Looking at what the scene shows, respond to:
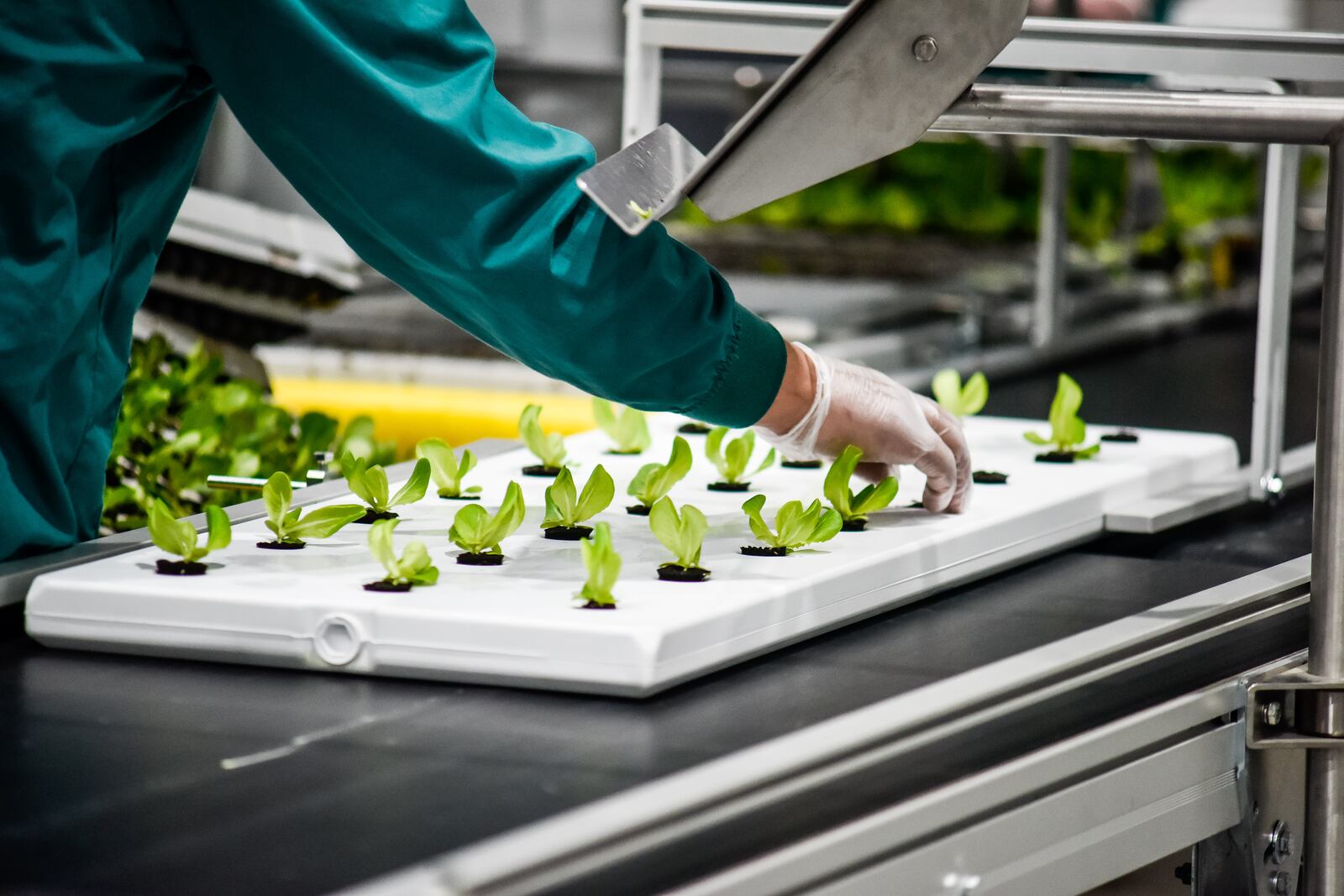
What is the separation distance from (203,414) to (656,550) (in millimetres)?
768

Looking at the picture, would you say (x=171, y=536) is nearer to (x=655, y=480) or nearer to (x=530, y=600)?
(x=530, y=600)

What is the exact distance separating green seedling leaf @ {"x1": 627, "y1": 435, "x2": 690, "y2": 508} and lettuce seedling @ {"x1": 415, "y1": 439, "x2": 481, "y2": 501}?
0.45 feet

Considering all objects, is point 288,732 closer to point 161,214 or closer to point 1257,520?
point 161,214

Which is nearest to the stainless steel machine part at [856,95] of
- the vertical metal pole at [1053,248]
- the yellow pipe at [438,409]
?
the yellow pipe at [438,409]

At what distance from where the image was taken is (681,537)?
3.37 feet

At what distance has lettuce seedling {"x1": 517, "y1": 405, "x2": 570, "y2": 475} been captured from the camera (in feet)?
4.61

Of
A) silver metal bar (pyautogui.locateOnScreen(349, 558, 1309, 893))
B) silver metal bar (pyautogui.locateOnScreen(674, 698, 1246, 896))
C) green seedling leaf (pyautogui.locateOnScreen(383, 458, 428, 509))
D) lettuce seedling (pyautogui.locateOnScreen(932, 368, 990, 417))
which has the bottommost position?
silver metal bar (pyautogui.locateOnScreen(674, 698, 1246, 896))

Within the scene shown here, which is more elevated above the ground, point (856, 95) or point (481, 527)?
point (856, 95)

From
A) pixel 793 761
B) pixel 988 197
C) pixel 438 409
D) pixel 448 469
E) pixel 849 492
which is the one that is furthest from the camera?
pixel 988 197

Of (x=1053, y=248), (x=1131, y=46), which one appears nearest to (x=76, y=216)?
(x=1131, y=46)

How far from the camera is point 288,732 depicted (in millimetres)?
856

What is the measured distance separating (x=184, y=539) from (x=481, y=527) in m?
0.20

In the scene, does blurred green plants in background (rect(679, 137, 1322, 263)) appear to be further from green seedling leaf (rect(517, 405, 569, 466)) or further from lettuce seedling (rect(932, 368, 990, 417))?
green seedling leaf (rect(517, 405, 569, 466))

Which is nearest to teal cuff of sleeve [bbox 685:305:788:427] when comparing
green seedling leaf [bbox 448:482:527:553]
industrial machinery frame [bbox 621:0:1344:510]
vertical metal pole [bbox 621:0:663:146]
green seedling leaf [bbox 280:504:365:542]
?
green seedling leaf [bbox 448:482:527:553]
